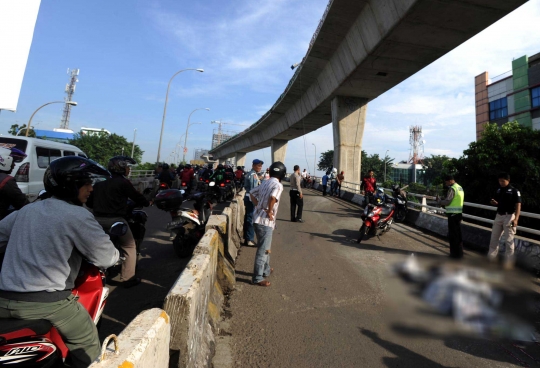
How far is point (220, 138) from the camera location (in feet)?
496

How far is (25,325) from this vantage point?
5.53ft

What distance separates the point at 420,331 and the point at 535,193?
53.2ft

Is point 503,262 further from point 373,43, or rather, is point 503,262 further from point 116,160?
point 373,43

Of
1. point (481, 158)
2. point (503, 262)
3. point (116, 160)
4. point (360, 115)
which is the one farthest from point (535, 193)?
point (116, 160)

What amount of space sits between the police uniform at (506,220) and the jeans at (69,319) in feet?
21.6

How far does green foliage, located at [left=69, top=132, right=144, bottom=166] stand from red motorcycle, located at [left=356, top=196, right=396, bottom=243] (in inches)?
2225

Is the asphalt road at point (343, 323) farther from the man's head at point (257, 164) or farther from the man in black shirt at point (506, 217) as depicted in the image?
the man's head at point (257, 164)

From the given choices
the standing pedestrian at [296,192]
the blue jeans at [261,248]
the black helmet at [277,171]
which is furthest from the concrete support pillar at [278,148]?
the blue jeans at [261,248]

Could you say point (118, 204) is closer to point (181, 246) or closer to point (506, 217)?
point (181, 246)

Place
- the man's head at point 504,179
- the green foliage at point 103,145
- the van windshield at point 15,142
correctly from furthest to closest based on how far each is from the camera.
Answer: the green foliage at point 103,145, the van windshield at point 15,142, the man's head at point 504,179

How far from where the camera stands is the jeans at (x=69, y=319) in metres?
1.71

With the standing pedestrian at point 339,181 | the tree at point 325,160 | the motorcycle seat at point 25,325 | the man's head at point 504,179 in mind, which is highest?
the tree at point 325,160

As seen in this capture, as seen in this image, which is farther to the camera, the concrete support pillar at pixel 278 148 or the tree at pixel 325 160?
the tree at pixel 325 160

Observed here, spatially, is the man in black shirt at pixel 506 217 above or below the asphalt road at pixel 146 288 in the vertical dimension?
above
